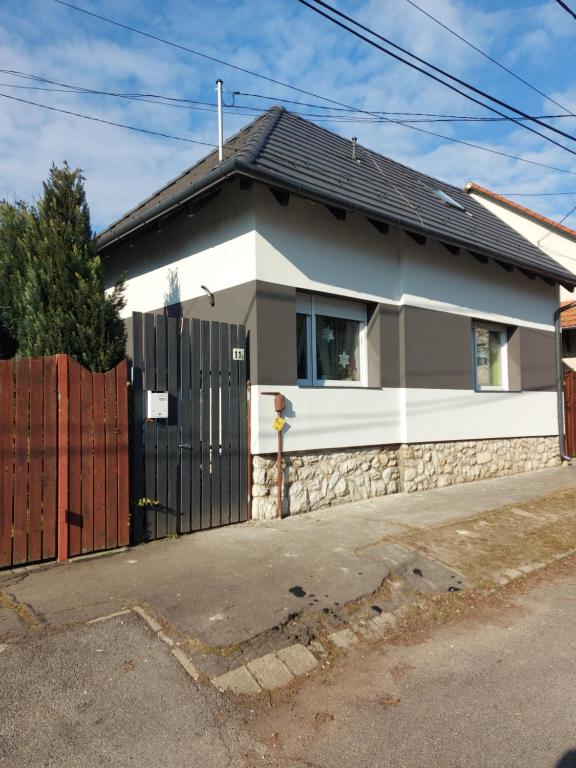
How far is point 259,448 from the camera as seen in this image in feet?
21.7

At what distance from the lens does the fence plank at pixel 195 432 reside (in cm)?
599

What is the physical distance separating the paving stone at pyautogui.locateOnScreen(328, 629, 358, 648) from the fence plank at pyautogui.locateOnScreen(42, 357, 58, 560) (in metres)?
2.70

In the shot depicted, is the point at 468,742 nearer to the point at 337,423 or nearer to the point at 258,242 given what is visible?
the point at 337,423

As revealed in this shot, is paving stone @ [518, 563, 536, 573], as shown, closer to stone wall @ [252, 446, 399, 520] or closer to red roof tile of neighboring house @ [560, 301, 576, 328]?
stone wall @ [252, 446, 399, 520]

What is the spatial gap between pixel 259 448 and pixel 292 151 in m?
4.64

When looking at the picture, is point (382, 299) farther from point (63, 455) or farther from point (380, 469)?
point (63, 455)

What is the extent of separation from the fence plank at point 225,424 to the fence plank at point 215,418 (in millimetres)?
52

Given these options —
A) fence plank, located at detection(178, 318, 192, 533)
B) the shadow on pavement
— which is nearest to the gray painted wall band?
fence plank, located at detection(178, 318, 192, 533)

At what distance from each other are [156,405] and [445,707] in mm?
3833

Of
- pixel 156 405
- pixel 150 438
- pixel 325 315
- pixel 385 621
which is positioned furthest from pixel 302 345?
pixel 385 621

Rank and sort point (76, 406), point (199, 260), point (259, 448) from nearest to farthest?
point (76, 406) < point (259, 448) < point (199, 260)

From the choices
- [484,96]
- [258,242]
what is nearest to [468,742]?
[258,242]

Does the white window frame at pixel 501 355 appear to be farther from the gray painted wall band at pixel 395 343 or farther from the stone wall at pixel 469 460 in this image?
the stone wall at pixel 469 460

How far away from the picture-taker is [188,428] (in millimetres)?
5973
